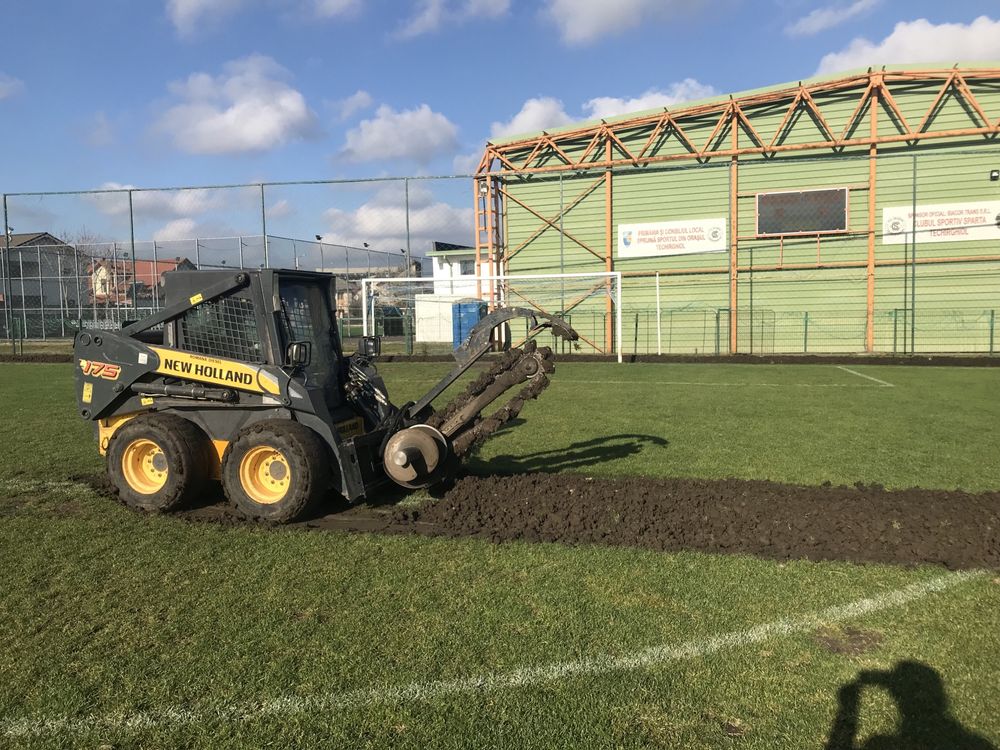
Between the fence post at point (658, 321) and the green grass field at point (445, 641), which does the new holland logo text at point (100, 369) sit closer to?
the green grass field at point (445, 641)

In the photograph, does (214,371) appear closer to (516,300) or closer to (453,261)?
(516,300)

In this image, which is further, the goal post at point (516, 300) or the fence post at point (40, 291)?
the fence post at point (40, 291)

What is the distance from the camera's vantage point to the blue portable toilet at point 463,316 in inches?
1121

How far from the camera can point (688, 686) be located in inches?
128

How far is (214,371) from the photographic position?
5902 mm

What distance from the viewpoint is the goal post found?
26812mm

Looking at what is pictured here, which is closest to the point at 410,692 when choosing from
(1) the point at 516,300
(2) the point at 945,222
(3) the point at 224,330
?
(3) the point at 224,330

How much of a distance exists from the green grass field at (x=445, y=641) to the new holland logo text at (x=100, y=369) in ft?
3.76

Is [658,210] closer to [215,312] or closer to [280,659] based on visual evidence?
[215,312]

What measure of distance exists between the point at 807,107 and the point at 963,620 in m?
24.8

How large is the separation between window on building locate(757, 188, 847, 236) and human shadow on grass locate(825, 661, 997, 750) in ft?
79.4

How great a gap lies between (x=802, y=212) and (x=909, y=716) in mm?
24785

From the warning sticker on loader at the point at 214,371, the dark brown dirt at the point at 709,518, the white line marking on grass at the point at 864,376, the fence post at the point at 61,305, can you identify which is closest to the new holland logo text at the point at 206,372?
the warning sticker on loader at the point at 214,371

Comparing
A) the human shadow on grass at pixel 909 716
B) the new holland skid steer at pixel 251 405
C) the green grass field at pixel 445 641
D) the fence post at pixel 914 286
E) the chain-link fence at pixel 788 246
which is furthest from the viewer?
the chain-link fence at pixel 788 246
